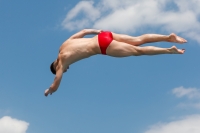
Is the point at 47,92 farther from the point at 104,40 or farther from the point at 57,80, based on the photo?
the point at 104,40

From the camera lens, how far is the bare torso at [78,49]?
38.9 feet

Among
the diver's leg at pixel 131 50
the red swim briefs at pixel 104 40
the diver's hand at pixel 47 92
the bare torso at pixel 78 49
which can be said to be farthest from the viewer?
the diver's hand at pixel 47 92

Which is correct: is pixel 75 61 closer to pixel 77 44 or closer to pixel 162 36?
pixel 77 44

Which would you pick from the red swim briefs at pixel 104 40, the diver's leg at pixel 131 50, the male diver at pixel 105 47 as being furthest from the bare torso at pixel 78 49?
the diver's leg at pixel 131 50

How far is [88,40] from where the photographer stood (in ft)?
39.4

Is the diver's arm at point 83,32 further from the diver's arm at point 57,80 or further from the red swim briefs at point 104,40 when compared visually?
the diver's arm at point 57,80

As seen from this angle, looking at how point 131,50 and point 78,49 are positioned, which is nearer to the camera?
point 131,50

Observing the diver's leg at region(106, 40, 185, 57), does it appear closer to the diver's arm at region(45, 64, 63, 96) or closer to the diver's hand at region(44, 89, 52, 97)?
the diver's arm at region(45, 64, 63, 96)

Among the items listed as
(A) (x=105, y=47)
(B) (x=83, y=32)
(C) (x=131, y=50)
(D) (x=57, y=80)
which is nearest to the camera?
(C) (x=131, y=50)

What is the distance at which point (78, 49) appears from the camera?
11945 millimetres

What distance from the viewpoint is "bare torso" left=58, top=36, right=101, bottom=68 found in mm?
11867

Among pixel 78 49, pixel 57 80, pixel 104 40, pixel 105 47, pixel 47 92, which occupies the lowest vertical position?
pixel 47 92

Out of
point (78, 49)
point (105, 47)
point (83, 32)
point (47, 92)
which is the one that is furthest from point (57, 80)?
point (105, 47)

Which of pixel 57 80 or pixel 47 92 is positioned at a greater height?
pixel 57 80
